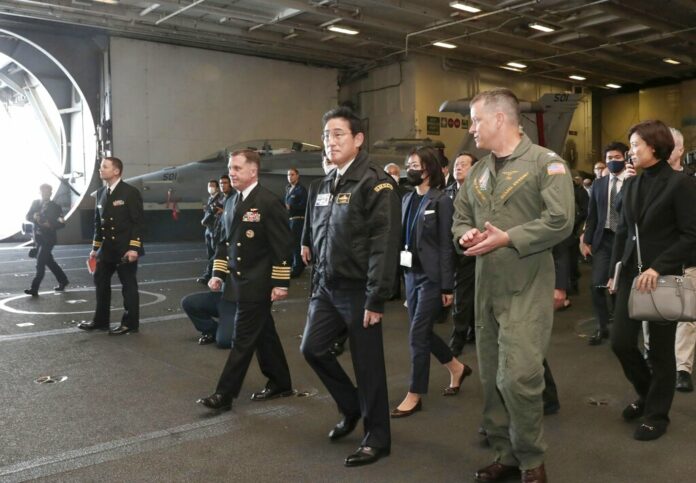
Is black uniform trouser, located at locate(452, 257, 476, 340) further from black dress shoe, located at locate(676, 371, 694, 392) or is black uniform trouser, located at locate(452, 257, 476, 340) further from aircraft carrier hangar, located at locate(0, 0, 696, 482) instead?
black dress shoe, located at locate(676, 371, 694, 392)

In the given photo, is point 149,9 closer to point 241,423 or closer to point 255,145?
point 255,145

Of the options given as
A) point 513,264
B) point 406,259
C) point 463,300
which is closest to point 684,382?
point 463,300

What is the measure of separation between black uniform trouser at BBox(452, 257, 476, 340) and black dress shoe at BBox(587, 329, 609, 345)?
1.16 m

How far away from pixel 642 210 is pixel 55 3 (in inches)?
642

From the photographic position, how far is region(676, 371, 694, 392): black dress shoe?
15.1 ft

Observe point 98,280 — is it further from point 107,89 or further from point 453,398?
point 107,89

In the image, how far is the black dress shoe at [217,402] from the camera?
4.26m

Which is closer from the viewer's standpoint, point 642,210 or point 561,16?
point 642,210

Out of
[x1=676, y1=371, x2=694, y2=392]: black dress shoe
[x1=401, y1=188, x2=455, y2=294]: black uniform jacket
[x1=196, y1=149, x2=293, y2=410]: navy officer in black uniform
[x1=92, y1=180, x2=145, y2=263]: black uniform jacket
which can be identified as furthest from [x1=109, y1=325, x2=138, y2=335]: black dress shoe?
[x1=676, y1=371, x2=694, y2=392]: black dress shoe

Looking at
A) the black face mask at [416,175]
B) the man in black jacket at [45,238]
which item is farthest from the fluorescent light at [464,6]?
the black face mask at [416,175]

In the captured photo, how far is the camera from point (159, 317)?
7664 millimetres

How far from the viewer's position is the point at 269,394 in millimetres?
4609

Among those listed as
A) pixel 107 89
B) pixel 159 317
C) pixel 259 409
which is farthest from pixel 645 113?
pixel 259 409

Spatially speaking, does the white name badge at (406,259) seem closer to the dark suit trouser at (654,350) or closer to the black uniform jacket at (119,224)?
the dark suit trouser at (654,350)
